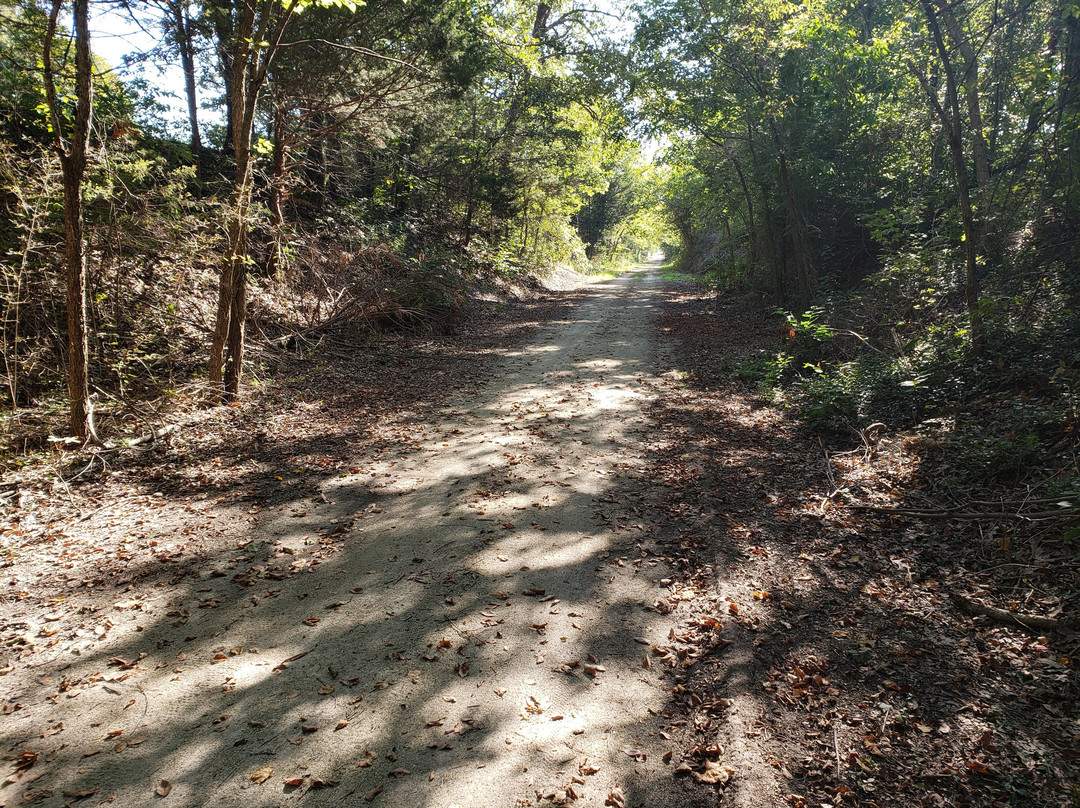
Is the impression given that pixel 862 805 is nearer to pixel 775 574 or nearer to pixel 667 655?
pixel 667 655

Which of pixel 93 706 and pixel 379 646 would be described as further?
pixel 379 646

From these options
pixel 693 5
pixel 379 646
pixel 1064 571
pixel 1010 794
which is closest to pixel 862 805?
pixel 1010 794

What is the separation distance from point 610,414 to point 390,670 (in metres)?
5.58

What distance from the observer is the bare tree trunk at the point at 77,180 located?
565 centimetres

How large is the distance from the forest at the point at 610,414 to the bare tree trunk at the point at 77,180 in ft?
0.15

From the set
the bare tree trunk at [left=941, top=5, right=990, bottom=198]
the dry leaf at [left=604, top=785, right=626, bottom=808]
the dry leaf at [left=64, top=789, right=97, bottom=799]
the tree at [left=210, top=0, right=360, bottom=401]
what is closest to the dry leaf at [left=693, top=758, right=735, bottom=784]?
the dry leaf at [left=604, top=785, right=626, bottom=808]

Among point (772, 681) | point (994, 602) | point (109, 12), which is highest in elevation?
point (109, 12)

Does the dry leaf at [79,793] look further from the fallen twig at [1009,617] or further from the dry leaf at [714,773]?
the fallen twig at [1009,617]

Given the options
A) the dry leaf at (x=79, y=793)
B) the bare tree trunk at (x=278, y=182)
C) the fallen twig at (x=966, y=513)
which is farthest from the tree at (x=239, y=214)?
the fallen twig at (x=966, y=513)

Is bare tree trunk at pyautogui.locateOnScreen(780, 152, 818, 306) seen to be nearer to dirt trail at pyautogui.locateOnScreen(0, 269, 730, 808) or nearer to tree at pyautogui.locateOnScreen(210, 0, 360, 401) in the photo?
dirt trail at pyautogui.locateOnScreen(0, 269, 730, 808)

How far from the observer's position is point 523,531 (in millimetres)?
5141

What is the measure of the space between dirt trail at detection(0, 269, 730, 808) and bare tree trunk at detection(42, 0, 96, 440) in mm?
1893

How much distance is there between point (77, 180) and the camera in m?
5.86

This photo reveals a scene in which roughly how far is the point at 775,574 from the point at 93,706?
466cm
